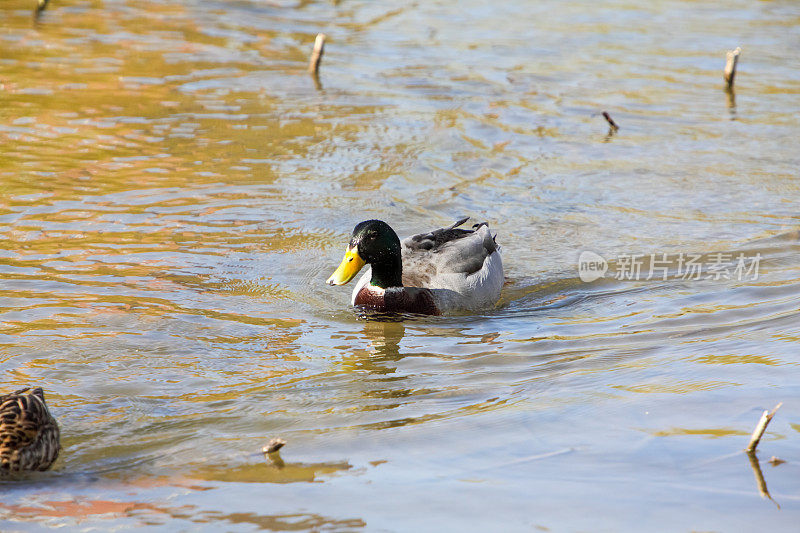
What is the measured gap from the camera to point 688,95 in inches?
622

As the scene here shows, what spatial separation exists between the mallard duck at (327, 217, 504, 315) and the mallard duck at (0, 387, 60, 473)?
320 cm

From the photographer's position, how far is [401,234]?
35.1 feet

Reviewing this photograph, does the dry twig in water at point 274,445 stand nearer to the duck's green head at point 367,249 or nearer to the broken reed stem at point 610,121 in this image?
the duck's green head at point 367,249

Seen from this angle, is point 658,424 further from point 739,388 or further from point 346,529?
point 346,529

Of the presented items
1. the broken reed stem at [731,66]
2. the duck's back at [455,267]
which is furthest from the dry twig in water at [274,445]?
the broken reed stem at [731,66]

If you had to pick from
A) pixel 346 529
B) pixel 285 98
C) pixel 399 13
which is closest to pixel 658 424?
pixel 346 529

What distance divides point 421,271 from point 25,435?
420 centimetres

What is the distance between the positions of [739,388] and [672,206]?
515 cm

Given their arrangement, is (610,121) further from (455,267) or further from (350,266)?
(350,266)

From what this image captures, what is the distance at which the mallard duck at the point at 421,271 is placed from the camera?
337 inches

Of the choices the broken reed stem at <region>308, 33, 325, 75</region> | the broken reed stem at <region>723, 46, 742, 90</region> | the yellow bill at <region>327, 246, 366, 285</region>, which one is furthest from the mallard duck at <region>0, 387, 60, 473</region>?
the broken reed stem at <region>723, 46, 742, 90</region>

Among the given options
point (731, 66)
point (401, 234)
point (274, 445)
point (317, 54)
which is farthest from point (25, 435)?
point (731, 66)

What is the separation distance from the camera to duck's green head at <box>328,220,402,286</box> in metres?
8.52

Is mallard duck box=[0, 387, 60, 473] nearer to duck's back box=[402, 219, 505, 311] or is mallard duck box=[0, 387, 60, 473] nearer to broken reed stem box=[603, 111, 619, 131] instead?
duck's back box=[402, 219, 505, 311]
